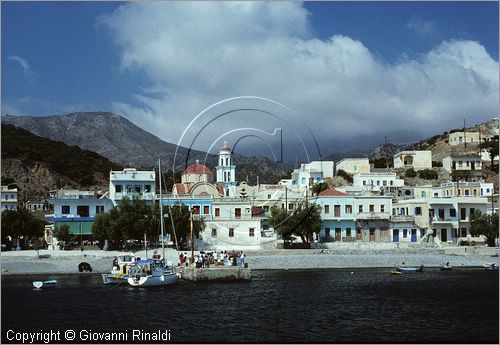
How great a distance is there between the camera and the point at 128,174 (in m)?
67.0

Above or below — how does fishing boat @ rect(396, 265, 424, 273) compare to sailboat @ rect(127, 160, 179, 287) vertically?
below

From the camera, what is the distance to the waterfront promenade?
177 ft

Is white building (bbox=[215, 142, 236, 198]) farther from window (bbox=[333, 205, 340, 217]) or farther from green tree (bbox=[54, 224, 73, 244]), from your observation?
green tree (bbox=[54, 224, 73, 244])

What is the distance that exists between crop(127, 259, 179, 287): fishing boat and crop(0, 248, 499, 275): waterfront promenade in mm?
9135

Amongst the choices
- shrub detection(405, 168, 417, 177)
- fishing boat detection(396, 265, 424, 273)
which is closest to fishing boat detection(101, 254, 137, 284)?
fishing boat detection(396, 265, 424, 273)

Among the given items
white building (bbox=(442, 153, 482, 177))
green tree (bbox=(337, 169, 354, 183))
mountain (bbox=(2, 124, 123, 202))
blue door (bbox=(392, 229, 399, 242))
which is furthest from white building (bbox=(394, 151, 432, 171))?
mountain (bbox=(2, 124, 123, 202))

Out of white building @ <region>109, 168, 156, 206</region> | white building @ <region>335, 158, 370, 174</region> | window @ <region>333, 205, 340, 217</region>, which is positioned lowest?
window @ <region>333, 205, 340, 217</region>

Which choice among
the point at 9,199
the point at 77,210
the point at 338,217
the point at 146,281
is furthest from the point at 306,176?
the point at 146,281

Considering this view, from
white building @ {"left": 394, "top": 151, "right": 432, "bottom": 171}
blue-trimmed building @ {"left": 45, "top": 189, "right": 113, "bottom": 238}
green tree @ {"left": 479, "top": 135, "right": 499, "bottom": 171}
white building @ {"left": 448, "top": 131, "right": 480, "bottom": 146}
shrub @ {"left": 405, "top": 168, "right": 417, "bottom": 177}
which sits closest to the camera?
blue-trimmed building @ {"left": 45, "top": 189, "right": 113, "bottom": 238}

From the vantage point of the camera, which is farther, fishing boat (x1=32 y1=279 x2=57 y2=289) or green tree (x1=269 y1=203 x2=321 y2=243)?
green tree (x1=269 y1=203 x2=321 y2=243)

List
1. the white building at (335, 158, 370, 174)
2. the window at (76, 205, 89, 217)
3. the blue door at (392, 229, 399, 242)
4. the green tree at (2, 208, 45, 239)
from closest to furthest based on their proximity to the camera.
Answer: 1. the green tree at (2, 208, 45, 239)
2. the window at (76, 205, 89, 217)
3. the blue door at (392, 229, 399, 242)
4. the white building at (335, 158, 370, 174)

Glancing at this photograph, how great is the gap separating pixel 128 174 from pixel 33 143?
76.6 metres

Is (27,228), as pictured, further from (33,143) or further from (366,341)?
(33,143)

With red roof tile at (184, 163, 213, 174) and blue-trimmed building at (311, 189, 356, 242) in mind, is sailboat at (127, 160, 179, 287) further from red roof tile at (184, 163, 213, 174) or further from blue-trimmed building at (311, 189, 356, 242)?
red roof tile at (184, 163, 213, 174)
